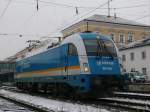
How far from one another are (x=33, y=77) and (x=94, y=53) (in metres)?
9.63

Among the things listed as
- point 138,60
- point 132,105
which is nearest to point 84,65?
point 132,105

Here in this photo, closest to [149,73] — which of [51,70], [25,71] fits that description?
[25,71]

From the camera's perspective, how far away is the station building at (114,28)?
2997 inches

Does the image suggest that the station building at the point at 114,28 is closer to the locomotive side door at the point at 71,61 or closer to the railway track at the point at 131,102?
the railway track at the point at 131,102

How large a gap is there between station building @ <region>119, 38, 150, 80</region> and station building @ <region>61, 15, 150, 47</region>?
12896 mm

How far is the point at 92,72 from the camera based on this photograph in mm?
17641

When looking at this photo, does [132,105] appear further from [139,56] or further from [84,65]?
[139,56]

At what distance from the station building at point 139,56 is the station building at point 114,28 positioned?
12.9 metres

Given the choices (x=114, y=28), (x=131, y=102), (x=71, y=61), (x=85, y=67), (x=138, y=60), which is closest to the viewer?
(x=131, y=102)

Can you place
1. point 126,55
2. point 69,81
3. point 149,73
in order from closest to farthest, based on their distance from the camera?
point 69,81 → point 149,73 → point 126,55

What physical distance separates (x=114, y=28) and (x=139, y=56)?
1978cm

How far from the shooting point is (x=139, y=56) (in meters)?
58.9

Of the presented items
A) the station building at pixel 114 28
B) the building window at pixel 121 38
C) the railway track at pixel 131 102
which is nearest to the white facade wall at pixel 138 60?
the station building at pixel 114 28

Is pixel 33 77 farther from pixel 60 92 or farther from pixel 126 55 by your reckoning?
pixel 126 55
